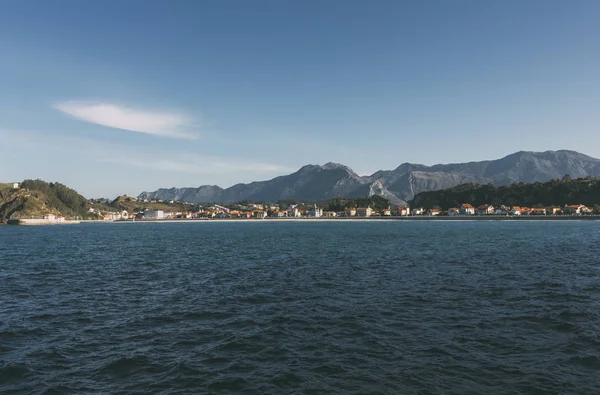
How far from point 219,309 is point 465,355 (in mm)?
16167

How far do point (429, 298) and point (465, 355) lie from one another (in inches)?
449

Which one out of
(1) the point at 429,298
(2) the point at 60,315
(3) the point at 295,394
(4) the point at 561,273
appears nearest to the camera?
(3) the point at 295,394

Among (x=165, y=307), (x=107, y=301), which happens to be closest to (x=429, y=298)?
(x=165, y=307)

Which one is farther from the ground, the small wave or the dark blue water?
the small wave

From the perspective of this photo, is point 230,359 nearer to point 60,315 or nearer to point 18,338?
point 18,338

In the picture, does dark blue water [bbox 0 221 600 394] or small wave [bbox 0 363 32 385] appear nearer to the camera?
dark blue water [bbox 0 221 600 394]

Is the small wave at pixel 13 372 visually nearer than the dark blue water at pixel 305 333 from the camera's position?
No

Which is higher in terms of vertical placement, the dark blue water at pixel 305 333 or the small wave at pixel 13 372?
the small wave at pixel 13 372

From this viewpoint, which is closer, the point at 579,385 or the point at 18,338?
the point at 579,385

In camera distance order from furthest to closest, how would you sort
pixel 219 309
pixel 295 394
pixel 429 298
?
pixel 429 298, pixel 219 309, pixel 295 394

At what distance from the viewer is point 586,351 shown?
1722 centimetres

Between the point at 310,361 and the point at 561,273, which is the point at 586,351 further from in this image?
the point at 561,273

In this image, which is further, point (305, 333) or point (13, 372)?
point (305, 333)

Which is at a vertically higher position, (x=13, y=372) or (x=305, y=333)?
(x=13, y=372)
